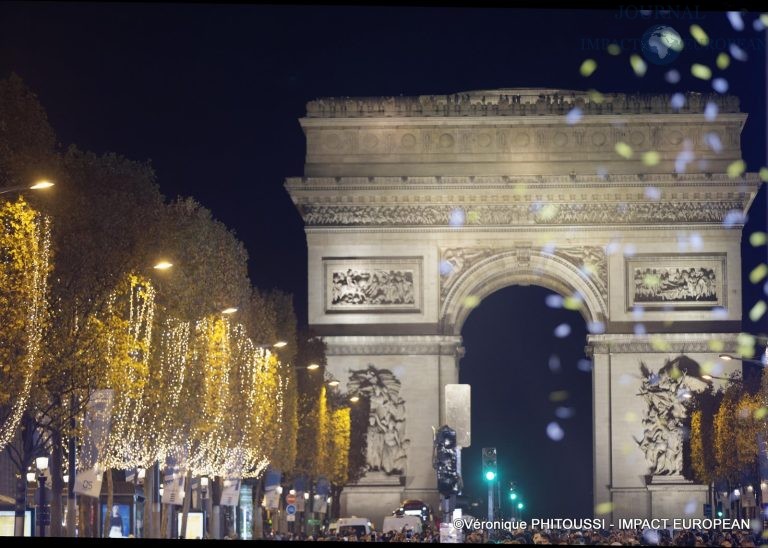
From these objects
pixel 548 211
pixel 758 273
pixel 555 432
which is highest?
pixel 548 211

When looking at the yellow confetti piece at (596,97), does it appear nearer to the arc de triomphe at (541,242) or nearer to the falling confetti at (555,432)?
the arc de triomphe at (541,242)

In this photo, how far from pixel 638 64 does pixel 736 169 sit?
1137 cm

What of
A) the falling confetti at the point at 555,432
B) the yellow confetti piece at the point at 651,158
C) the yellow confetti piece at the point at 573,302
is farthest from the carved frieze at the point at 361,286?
the falling confetti at the point at 555,432

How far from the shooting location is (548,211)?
260 ft

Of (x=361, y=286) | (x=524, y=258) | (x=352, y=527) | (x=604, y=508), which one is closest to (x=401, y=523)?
(x=352, y=527)

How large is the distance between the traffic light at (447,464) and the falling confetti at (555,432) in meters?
70.9

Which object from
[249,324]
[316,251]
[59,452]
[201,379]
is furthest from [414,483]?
[59,452]

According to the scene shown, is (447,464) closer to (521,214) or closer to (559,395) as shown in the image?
(521,214)

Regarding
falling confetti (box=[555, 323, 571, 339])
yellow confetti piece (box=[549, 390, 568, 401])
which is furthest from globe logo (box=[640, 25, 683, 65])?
yellow confetti piece (box=[549, 390, 568, 401])

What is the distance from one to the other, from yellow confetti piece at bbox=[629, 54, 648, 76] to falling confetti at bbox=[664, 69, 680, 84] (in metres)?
0.87

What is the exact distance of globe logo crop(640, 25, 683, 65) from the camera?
42.5m

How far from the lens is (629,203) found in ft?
258

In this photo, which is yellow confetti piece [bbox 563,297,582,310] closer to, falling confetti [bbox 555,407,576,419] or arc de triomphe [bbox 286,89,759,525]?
arc de triomphe [bbox 286,89,759,525]

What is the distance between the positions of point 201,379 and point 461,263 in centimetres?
3044
